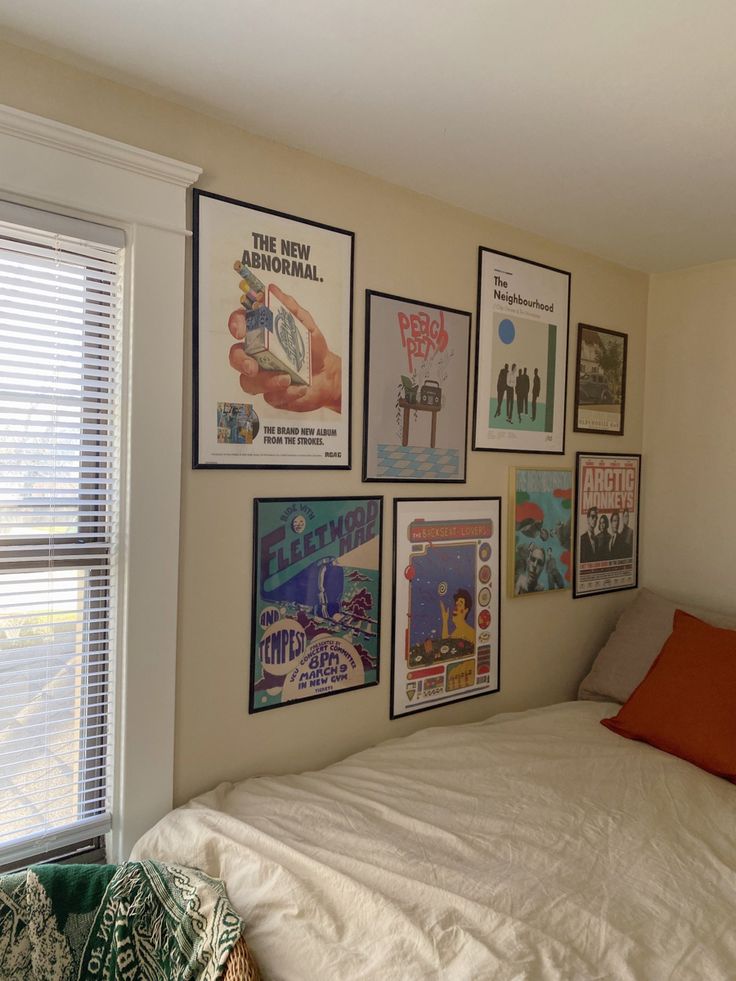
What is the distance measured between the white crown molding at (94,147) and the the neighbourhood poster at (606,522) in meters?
1.88

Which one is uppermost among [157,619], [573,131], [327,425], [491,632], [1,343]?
[573,131]

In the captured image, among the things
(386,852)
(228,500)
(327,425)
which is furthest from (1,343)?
(386,852)

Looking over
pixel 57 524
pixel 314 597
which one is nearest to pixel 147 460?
pixel 57 524

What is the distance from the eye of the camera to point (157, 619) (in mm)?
1756

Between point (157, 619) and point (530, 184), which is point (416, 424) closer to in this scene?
point (530, 184)

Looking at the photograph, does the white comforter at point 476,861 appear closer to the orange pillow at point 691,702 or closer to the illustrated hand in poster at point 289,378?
the orange pillow at point 691,702

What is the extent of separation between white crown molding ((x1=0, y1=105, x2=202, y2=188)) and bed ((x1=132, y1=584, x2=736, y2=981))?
1.56 meters

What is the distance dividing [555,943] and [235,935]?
605 millimetres

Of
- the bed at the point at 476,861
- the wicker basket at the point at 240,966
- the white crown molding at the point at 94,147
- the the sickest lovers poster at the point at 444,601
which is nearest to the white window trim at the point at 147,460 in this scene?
the white crown molding at the point at 94,147

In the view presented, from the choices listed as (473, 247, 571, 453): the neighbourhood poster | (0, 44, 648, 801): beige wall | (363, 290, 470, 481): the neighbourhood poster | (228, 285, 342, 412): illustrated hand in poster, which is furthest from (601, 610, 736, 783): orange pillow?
(228, 285, 342, 412): illustrated hand in poster

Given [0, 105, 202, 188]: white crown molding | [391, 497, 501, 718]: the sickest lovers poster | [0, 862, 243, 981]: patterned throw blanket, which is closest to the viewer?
[0, 862, 243, 981]: patterned throw blanket

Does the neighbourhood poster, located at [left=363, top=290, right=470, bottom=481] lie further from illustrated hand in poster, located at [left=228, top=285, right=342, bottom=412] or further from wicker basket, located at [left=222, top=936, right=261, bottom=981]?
wicker basket, located at [left=222, top=936, right=261, bottom=981]

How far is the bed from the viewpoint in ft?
4.26

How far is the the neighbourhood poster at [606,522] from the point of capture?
9.52 ft
